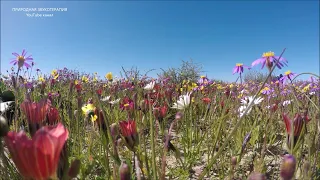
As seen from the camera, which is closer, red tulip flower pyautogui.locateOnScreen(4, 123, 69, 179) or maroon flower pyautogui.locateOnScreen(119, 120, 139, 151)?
red tulip flower pyautogui.locateOnScreen(4, 123, 69, 179)

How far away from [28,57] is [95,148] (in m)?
2.27

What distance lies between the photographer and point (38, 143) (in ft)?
1.48

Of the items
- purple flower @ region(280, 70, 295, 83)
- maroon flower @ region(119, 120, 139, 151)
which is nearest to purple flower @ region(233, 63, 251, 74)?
purple flower @ region(280, 70, 295, 83)

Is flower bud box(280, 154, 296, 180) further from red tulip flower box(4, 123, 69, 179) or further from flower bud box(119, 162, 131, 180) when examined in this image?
red tulip flower box(4, 123, 69, 179)

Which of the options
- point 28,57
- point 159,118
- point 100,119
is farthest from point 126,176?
point 28,57

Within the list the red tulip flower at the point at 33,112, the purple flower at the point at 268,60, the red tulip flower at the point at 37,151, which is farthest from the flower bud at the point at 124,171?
the purple flower at the point at 268,60

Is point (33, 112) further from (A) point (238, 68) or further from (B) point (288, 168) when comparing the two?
(A) point (238, 68)

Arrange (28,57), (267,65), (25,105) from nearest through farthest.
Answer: (25,105)
(267,65)
(28,57)

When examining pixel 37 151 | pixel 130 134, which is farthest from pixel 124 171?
pixel 130 134

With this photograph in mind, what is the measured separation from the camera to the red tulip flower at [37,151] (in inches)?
17.7

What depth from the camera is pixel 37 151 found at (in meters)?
0.46

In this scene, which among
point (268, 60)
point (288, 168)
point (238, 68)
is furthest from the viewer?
point (238, 68)

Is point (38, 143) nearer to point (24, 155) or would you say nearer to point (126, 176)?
point (24, 155)

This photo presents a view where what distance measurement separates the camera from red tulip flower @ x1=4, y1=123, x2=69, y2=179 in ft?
1.47
